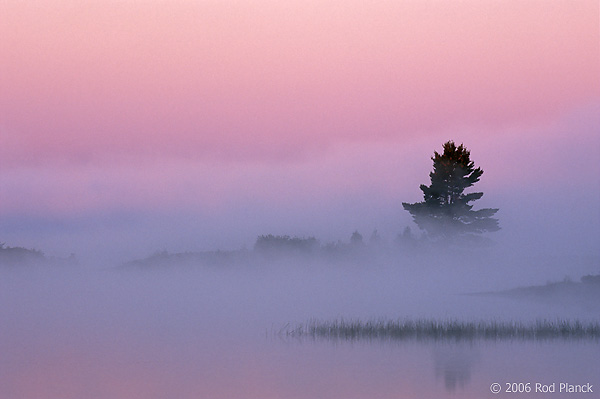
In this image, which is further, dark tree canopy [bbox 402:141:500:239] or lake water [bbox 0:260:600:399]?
dark tree canopy [bbox 402:141:500:239]

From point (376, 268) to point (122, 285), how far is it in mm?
25822

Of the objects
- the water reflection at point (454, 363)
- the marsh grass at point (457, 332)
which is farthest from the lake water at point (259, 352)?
the marsh grass at point (457, 332)

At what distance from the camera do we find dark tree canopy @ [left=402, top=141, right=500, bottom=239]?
7925 cm

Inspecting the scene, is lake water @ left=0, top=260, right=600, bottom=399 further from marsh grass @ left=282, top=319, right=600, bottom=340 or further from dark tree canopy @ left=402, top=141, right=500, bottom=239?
dark tree canopy @ left=402, top=141, right=500, bottom=239

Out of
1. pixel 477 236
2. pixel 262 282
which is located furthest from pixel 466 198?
pixel 262 282

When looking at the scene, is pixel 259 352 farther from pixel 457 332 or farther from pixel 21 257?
pixel 21 257

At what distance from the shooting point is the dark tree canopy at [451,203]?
260ft

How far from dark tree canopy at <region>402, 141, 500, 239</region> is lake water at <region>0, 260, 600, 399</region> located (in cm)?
935

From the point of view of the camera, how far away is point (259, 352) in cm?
3584

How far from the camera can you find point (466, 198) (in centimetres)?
8019

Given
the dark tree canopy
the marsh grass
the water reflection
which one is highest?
the dark tree canopy

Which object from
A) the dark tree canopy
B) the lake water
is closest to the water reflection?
the lake water

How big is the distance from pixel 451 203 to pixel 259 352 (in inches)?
1842

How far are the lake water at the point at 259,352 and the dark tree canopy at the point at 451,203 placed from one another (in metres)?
9.35
